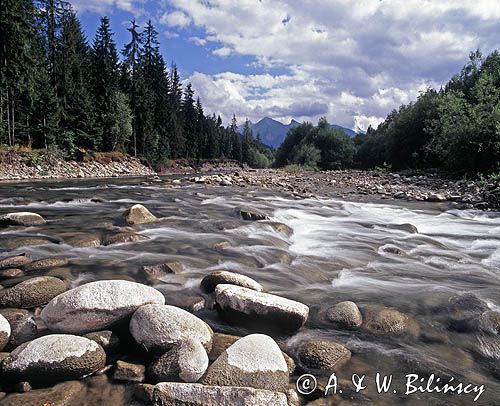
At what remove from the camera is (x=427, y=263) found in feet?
18.3

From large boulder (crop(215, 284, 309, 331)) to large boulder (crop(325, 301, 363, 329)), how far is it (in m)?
0.33

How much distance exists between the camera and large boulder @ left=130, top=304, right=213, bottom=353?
271 cm

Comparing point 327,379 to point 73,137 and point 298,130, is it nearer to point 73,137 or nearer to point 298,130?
point 73,137

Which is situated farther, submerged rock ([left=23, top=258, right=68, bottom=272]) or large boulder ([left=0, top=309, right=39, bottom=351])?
submerged rock ([left=23, top=258, right=68, bottom=272])

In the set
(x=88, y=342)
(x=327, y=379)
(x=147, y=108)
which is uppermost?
(x=147, y=108)

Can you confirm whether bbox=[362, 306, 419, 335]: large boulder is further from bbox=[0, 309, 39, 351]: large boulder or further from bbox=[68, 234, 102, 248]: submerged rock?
bbox=[68, 234, 102, 248]: submerged rock

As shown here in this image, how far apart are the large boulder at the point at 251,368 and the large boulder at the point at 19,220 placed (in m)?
6.13

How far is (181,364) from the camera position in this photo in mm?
2439

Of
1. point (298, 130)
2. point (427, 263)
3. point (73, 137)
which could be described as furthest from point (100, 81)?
point (298, 130)

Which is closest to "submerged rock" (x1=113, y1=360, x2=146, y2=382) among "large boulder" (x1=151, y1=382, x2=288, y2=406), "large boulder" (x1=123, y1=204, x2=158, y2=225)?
"large boulder" (x1=151, y1=382, x2=288, y2=406)

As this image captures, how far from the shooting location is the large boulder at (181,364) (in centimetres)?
241

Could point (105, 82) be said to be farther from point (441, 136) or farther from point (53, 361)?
point (53, 361)

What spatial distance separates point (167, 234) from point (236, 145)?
95.2m

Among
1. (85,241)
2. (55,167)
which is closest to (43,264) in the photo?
(85,241)
